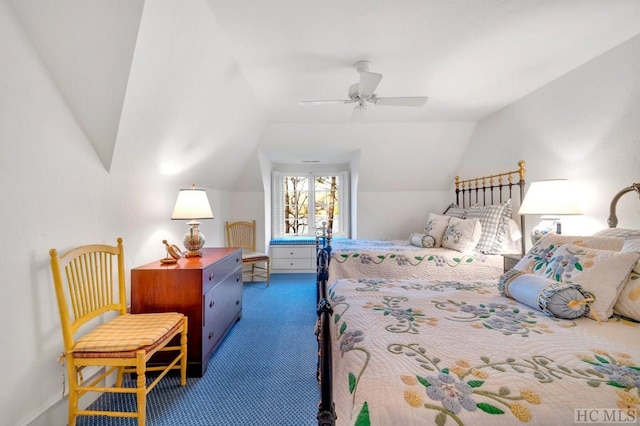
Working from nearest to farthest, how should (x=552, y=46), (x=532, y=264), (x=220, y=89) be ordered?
(x=532, y=264) → (x=552, y=46) → (x=220, y=89)

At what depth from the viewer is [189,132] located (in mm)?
2582

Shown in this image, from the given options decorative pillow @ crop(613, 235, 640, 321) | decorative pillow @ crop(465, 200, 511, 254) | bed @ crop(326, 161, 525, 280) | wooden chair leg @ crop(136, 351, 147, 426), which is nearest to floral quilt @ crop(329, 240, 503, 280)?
bed @ crop(326, 161, 525, 280)

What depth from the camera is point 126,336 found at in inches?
62.0

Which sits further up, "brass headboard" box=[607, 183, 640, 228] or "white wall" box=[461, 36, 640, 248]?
"white wall" box=[461, 36, 640, 248]

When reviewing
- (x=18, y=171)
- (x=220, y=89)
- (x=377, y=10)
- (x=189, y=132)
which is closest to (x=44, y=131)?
(x=18, y=171)

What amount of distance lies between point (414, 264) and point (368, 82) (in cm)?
183

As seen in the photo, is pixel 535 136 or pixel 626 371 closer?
pixel 626 371

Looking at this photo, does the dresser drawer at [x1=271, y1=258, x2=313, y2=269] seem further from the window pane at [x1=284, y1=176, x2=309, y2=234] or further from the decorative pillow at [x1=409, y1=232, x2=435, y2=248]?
the decorative pillow at [x1=409, y1=232, x2=435, y2=248]

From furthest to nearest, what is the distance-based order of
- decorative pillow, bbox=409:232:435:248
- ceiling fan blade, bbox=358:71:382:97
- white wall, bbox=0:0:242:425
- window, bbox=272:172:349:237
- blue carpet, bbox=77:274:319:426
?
1. window, bbox=272:172:349:237
2. decorative pillow, bbox=409:232:435:248
3. ceiling fan blade, bbox=358:71:382:97
4. blue carpet, bbox=77:274:319:426
5. white wall, bbox=0:0:242:425

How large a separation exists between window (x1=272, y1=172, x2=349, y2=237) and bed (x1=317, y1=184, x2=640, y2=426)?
3861 mm

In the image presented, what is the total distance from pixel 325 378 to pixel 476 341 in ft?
1.92

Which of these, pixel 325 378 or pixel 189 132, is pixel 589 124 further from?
pixel 189 132

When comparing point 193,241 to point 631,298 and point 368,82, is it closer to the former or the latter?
point 368,82

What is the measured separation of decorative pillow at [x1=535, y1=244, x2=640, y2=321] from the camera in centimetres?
123
